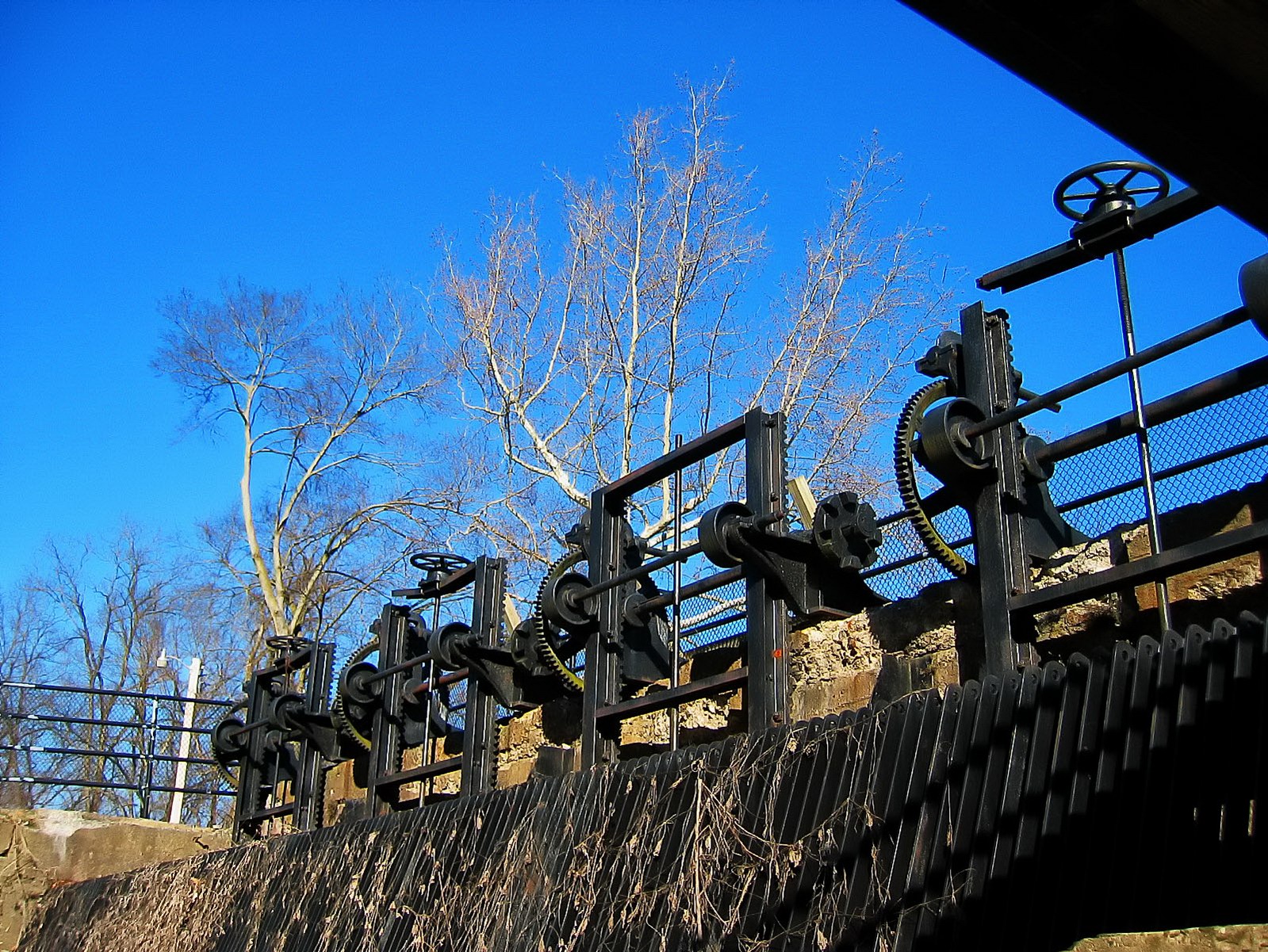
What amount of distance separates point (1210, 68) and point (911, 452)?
3522 millimetres

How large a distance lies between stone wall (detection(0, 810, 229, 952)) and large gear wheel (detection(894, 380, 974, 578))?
871 centimetres

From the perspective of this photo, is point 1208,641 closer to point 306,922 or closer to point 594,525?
point 594,525

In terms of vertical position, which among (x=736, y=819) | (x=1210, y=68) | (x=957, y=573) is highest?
(x=957, y=573)

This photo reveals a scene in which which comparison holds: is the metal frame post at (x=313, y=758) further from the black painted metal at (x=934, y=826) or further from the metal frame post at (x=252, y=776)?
the black painted metal at (x=934, y=826)

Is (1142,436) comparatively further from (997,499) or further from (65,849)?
(65,849)

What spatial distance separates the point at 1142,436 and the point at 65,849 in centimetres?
1073

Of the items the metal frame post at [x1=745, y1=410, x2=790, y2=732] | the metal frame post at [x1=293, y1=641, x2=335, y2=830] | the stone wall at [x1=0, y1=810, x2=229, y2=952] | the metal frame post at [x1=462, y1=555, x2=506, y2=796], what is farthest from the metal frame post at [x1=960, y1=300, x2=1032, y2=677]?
the stone wall at [x1=0, y1=810, x2=229, y2=952]

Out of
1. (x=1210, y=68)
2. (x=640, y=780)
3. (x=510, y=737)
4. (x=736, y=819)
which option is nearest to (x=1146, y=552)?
(x=736, y=819)

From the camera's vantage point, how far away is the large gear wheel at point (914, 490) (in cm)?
499

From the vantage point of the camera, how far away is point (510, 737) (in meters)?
8.74

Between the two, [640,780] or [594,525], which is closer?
[640,780]

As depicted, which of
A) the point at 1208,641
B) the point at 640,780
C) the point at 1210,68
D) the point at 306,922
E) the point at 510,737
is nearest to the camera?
the point at 1210,68

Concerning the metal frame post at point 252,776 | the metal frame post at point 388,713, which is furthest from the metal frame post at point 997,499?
the metal frame post at point 252,776

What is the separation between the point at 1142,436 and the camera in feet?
14.7
